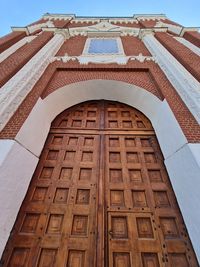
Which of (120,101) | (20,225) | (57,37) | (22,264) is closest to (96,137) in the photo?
(120,101)

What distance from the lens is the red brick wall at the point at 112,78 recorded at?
11.4ft

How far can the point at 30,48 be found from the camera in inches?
255

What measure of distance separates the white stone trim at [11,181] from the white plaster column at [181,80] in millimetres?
3615

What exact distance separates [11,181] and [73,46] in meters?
6.79

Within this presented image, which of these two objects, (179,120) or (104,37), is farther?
(104,37)

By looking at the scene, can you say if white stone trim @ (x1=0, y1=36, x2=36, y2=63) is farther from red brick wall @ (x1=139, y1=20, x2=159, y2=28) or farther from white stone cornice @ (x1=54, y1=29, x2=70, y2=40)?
red brick wall @ (x1=139, y1=20, x2=159, y2=28)

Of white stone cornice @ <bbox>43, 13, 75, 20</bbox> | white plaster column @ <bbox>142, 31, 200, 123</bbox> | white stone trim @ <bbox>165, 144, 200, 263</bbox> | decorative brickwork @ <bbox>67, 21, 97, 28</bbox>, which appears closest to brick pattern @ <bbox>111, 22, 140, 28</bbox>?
decorative brickwork @ <bbox>67, 21, 97, 28</bbox>

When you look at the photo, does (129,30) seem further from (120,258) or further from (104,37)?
(120,258)

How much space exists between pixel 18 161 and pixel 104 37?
8.25 m

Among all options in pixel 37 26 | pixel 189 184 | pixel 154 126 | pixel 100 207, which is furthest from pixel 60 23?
pixel 189 184

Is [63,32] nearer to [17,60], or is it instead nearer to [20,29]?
[20,29]

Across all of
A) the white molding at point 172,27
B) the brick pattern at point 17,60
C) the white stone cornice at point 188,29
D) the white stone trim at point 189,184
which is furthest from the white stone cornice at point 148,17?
the white stone trim at point 189,184

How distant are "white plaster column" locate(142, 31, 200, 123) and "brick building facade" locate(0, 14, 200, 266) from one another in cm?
2

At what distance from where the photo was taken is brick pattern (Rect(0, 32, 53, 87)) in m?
4.67
